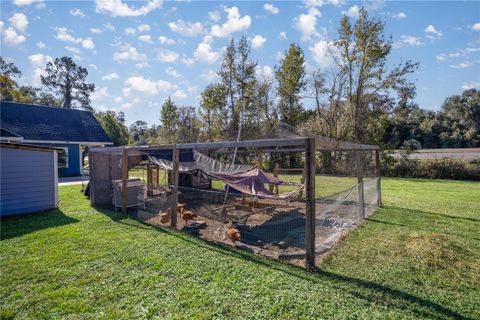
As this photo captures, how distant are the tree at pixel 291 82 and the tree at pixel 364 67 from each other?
98.5 inches

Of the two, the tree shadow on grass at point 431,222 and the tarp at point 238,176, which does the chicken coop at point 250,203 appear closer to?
the tarp at point 238,176

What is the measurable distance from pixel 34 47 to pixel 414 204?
14848 millimetres

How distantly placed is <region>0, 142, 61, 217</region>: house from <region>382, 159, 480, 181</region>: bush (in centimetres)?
1794

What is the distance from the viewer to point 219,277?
3.59 metres

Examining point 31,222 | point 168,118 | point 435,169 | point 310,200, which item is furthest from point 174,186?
point 168,118

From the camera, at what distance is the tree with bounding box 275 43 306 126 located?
749 inches

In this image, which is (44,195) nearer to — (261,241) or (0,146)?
(0,146)

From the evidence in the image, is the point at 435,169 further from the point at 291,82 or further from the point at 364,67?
the point at 291,82

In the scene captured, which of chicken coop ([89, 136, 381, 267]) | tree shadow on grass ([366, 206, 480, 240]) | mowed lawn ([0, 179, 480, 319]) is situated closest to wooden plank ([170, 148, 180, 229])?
chicken coop ([89, 136, 381, 267])

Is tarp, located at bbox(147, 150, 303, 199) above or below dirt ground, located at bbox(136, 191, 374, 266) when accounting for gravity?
above

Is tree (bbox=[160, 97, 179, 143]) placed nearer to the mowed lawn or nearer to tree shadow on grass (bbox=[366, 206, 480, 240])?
the mowed lawn

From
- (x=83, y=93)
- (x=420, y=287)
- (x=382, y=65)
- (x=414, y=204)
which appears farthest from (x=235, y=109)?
(x=83, y=93)

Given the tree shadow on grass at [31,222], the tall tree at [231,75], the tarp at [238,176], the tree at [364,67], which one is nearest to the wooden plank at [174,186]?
the tarp at [238,176]

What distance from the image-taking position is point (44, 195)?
24.5 feet
